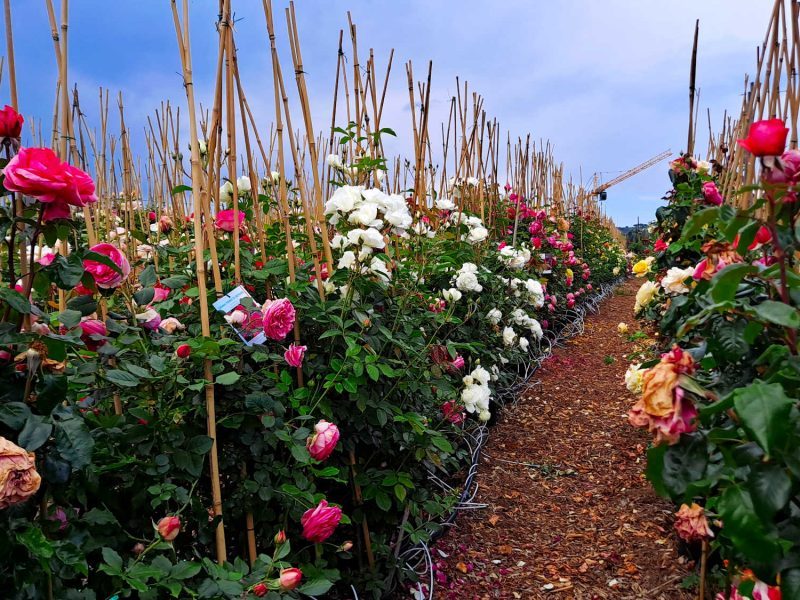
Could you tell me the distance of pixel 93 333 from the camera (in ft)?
2.98

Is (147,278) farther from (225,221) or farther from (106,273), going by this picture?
(225,221)

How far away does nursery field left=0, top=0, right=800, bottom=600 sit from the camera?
67 cm

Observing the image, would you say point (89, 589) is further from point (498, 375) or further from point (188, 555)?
point (498, 375)

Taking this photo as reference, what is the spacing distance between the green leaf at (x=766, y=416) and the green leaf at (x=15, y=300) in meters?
0.82

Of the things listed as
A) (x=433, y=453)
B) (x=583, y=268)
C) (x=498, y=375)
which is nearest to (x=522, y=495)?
(x=498, y=375)

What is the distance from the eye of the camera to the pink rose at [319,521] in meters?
1.09

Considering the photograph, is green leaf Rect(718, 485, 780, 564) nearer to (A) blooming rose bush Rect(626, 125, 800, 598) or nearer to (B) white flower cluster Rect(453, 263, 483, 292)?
(A) blooming rose bush Rect(626, 125, 800, 598)

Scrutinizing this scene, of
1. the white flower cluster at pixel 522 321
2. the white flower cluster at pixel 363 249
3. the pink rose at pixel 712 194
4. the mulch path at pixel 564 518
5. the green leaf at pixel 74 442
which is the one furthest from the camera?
the white flower cluster at pixel 522 321

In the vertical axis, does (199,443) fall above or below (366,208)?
below

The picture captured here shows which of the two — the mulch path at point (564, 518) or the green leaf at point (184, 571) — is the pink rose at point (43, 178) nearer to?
the green leaf at point (184, 571)

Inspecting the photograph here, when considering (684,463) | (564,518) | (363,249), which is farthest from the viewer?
(564,518)

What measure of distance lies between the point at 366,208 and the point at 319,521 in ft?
2.33

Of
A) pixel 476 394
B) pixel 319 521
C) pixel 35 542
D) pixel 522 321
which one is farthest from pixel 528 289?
pixel 35 542

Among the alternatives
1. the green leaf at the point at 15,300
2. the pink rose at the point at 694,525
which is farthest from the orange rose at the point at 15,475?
the pink rose at the point at 694,525
